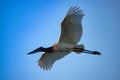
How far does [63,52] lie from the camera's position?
26.1 feet

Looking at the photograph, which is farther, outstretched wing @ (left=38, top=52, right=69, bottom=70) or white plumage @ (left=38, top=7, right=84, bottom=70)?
outstretched wing @ (left=38, top=52, right=69, bottom=70)

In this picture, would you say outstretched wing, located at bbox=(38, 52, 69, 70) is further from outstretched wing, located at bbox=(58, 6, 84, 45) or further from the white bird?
outstretched wing, located at bbox=(58, 6, 84, 45)

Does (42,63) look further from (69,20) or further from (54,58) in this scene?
(69,20)

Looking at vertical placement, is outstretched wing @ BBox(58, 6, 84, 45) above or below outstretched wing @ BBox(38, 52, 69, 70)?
above

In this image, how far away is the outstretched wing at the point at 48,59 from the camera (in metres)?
8.01

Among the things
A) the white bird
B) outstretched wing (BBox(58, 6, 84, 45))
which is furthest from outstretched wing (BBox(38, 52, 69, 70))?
outstretched wing (BBox(58, 6, 84, 45))

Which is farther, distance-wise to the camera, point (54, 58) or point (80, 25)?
point (54, 58)

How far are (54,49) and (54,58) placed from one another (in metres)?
0.28

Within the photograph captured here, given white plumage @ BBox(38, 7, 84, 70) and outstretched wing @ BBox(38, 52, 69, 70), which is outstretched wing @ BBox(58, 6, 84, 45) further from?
outstretched wing @ BBox(38, 52, 69, 70)

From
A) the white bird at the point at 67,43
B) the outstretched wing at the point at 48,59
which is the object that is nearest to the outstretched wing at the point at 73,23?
the white bird at the point at 67,43

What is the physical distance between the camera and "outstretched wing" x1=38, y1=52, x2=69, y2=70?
8008mm

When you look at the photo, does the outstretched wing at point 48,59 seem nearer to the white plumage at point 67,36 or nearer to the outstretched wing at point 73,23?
the white plumage at point 67,36

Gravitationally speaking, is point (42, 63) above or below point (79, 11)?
below

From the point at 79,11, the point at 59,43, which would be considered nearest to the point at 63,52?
the point at 59,43
